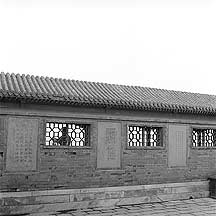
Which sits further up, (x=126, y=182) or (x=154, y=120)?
(x=154, y=120)

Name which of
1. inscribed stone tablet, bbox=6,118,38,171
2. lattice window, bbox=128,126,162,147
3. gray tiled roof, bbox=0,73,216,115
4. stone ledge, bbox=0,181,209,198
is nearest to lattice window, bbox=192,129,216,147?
gray tiled roof, bbox=0,73,216,115

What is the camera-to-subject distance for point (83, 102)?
8016mm

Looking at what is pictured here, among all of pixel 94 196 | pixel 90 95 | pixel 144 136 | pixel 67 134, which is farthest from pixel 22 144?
pixel 144 136

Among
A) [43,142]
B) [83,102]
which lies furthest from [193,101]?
[43,142]

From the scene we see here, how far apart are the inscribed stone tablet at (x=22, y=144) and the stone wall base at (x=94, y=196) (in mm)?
657

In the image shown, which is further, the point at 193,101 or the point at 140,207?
the point at 193,101

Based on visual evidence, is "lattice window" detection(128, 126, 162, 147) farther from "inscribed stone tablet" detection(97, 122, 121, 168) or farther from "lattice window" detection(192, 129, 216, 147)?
"lattice window" detection(192, 129, 216, 147)

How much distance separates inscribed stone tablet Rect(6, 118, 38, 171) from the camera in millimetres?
7520

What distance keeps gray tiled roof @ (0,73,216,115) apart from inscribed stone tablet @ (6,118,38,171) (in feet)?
1.99

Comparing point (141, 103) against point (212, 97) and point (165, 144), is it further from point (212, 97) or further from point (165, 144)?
point (212, 97)

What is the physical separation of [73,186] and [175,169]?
3.31 meters

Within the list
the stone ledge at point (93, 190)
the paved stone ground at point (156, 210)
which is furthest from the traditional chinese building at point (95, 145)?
the paved stone ground at point (156, 210)

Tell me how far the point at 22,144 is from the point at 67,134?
1.21 meters

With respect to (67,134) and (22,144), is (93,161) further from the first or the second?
(22,144)
